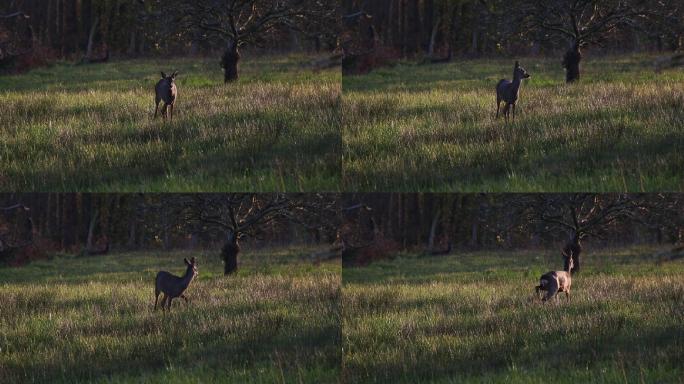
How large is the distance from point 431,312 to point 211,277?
Answer: 345cm

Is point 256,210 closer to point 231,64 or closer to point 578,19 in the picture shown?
point 231,64

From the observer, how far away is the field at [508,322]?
13.3 m

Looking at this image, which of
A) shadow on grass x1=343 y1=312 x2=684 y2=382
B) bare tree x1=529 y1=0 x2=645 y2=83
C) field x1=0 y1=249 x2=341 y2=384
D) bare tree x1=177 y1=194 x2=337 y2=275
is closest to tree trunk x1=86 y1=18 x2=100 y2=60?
field x1=0 y1=249 x2=341 y2=384

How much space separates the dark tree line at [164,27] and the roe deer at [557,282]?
4.90 metres

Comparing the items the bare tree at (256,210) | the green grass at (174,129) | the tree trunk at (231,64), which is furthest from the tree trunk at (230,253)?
the tree trunk at (231,64)

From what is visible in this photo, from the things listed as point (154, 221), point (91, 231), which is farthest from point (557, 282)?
point (91, 231)

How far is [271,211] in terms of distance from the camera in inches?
571

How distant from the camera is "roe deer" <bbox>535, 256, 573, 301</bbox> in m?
15.2

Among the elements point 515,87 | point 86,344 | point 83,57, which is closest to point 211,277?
point 86,344

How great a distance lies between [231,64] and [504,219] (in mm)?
5153

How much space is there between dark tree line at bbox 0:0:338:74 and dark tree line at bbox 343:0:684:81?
739 mm

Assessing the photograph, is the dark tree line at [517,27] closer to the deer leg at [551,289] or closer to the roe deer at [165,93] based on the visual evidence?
the roe deer at [165,93]

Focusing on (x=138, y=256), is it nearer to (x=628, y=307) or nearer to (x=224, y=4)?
(x=224, y=4)

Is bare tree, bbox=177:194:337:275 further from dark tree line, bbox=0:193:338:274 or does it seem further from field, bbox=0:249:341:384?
field, bbox=0:249:341:384
